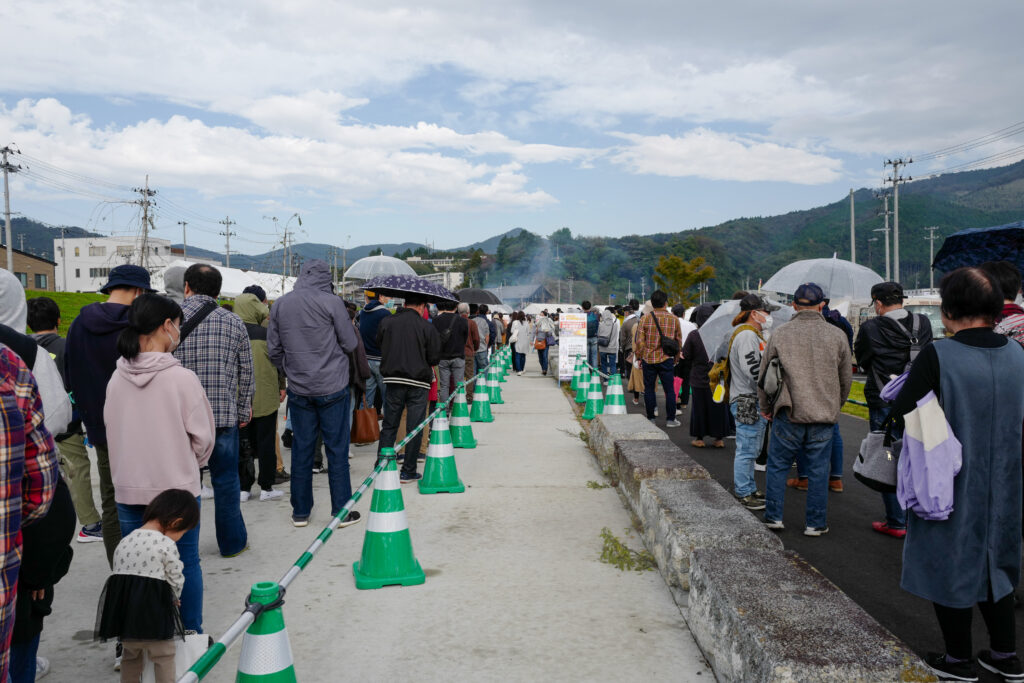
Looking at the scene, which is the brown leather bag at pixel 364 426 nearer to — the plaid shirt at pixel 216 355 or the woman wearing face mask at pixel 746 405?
the plaid shirt at pixel 216 355

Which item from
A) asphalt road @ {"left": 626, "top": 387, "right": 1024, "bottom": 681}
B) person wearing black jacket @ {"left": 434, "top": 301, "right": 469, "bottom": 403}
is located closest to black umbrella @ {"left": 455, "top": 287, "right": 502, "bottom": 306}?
person wearing black jacket @ {"left": 434, "top": 301, "right": 469, "bottom": 403}

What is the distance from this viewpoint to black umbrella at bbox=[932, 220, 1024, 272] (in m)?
6.30

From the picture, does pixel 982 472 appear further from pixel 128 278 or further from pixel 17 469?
pixel 128 278

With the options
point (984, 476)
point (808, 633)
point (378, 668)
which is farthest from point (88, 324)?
point (984, 476)

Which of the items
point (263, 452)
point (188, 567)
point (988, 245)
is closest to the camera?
point (188, 567)

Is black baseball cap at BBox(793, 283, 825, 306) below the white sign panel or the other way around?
the other way around

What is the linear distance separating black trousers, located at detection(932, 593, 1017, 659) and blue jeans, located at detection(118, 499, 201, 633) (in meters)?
3.44

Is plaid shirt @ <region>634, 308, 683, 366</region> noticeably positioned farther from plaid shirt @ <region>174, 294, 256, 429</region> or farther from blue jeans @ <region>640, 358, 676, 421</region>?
plaid shirt @ <region>174, 294, 256, 429</region>

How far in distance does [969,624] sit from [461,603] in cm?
252

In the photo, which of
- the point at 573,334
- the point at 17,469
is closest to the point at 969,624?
the point at 17,469

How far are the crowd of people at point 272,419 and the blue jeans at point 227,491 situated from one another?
15 mm

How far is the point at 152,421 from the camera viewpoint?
10.7ft

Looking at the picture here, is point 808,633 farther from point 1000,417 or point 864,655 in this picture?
point 1000,417

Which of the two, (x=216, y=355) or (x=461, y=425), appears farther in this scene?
(x=461, y=425)
